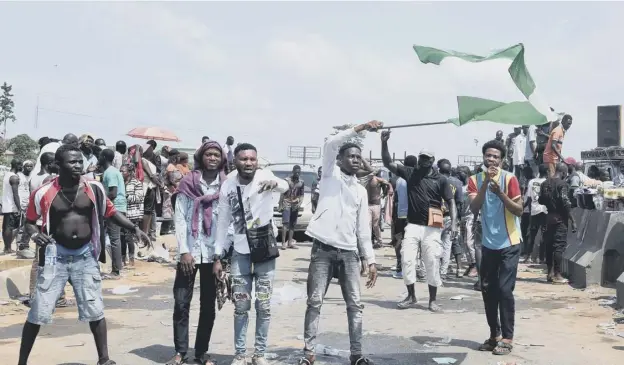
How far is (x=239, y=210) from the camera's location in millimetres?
5750

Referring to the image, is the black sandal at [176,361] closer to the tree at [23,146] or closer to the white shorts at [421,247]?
the white shorts at [421,247]

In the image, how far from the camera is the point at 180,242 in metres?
5.90

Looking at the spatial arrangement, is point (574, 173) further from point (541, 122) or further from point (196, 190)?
point (196, 190)

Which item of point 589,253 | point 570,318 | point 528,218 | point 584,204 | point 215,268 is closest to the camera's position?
point 215,268

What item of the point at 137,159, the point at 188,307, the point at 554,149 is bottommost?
the point at 188,307

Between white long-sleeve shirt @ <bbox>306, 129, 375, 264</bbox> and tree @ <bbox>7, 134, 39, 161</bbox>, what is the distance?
4078 cm

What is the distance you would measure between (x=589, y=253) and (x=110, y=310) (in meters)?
7.60

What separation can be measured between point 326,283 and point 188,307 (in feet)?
4.08

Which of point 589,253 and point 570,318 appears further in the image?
point 589,253

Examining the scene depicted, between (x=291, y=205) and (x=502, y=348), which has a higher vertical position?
(x=291, y=205)

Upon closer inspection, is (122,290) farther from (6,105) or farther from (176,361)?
(6,105)

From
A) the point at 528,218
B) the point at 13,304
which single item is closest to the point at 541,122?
the point at 13,304

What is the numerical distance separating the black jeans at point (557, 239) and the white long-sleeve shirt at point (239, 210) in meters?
7.15

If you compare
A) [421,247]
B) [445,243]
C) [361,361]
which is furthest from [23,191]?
[361,361]
